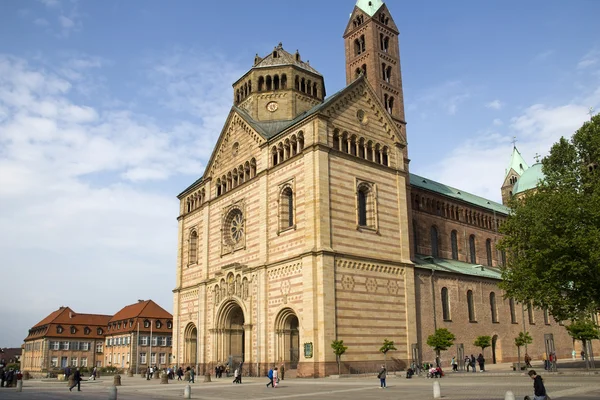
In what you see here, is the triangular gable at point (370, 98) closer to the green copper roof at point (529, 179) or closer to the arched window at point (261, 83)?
the arched window at point (261, 83)

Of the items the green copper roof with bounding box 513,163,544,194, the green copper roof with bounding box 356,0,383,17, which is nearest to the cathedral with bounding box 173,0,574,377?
the green copper roof with bounding box 356,0,383,17

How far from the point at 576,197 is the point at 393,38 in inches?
1373

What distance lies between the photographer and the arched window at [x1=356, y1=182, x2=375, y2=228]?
1780 inches

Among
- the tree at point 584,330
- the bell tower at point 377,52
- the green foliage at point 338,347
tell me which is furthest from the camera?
the bell tower at point 377,52

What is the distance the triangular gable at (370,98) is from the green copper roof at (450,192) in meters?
9.12

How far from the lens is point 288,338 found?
43.6m

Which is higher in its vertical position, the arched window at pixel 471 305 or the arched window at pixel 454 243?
the arched window at pixel 454 243

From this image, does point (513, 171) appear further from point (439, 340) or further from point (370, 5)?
point (439, 340)

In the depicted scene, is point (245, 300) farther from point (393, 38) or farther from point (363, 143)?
point (393, 38)

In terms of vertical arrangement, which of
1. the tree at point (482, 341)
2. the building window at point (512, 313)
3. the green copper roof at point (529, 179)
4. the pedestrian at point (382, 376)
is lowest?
the pedestrian at point (382, 376)

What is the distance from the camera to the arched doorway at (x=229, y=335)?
50.1m

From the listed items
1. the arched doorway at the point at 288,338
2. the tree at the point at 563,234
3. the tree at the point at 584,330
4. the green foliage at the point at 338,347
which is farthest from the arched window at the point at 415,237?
the green foliage at the point at 338,347

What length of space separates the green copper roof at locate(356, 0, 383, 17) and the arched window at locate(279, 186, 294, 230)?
28.9 m

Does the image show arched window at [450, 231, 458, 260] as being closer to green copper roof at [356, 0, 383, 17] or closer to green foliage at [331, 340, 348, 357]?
green foliage at [331, 340, 348, 357]
